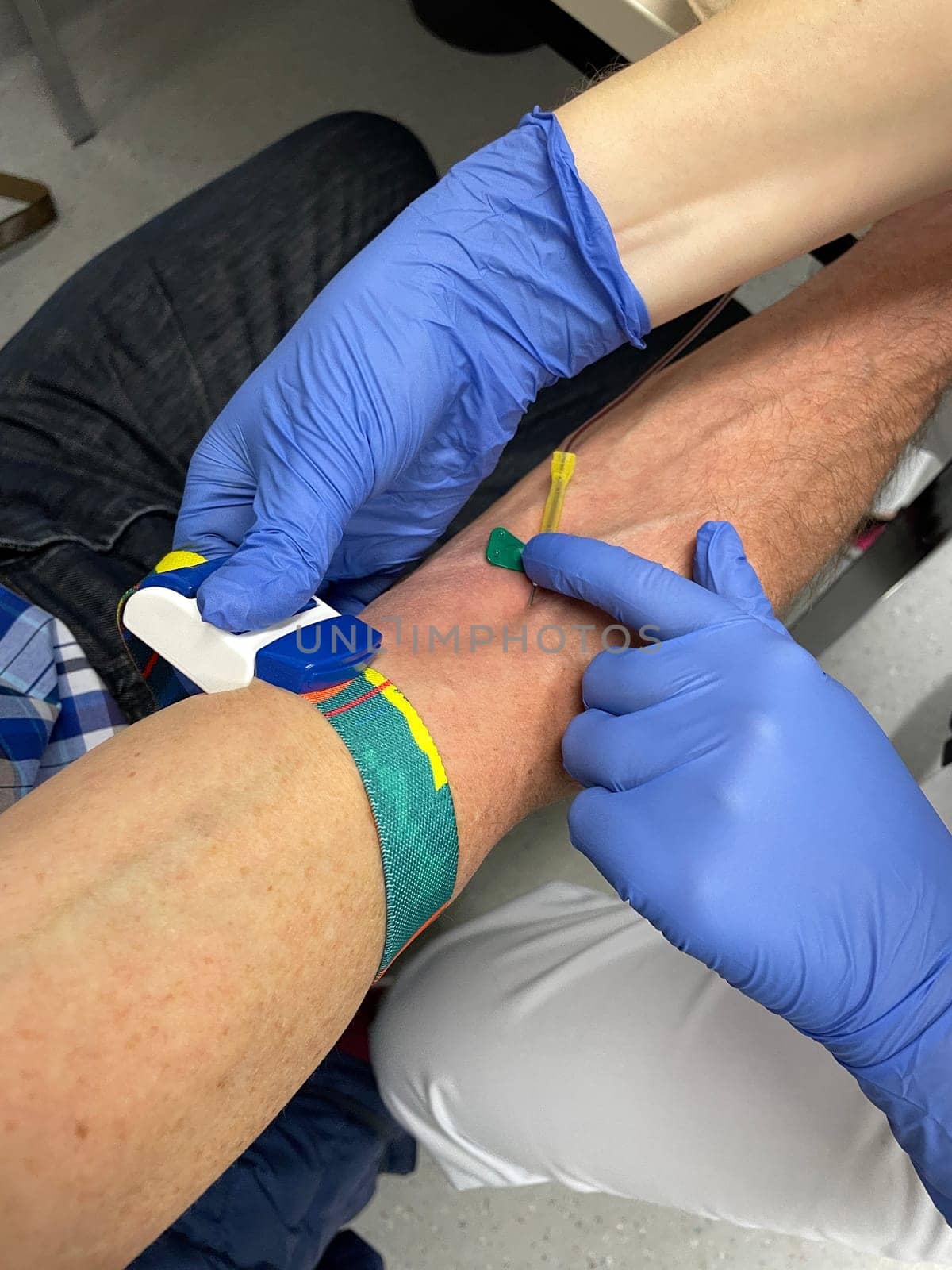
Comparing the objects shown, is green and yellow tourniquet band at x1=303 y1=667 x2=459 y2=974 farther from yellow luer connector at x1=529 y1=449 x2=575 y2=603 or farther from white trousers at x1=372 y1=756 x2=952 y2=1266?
white trousers at x1=372 y1=756 x2=952 y2=1266

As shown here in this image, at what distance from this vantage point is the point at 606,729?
3.00 ft

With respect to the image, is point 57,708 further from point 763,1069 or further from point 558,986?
point 763,1069

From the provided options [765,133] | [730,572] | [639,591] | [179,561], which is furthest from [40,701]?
[765,133]

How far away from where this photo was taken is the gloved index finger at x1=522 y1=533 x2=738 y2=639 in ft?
3.01

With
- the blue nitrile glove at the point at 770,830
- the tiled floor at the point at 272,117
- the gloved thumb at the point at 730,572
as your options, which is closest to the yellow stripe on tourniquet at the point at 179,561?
the blue nitrile glove at the point at 770,830

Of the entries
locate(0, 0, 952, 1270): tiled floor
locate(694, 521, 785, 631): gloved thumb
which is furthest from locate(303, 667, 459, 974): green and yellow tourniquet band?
locate(0, 0, 952, 1270): tiled floor

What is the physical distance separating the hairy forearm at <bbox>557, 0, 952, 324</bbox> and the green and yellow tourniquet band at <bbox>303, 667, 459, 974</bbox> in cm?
55

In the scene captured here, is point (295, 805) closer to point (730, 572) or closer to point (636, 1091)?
point (730, 572)

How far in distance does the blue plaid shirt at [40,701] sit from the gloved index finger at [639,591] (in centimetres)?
56

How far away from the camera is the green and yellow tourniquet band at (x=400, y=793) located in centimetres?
76

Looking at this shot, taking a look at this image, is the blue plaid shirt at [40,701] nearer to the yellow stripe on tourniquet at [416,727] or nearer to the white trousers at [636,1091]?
the yellow stripe on tourniquet at [416,727]

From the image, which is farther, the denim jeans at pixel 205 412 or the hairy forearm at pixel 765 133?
the denim jeans at pixel 205 412

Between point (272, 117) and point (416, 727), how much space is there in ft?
6.40

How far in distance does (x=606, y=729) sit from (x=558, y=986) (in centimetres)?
45
